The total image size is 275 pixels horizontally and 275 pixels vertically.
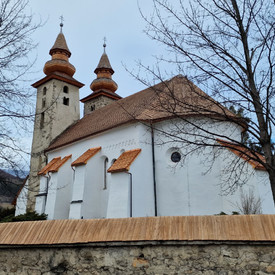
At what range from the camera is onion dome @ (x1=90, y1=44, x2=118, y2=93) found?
90.2ft

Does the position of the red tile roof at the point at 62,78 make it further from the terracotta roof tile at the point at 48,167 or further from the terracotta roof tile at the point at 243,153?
the terracotta roof tile at the point at 243,153

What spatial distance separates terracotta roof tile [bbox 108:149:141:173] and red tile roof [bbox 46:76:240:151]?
1.43 metres

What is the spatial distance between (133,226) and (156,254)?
500 mm

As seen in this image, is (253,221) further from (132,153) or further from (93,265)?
(132,153)

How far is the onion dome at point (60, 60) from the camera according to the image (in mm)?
23453

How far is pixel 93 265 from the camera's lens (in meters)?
4.59

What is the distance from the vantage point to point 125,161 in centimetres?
1311

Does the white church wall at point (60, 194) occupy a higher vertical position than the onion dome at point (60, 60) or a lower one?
lower

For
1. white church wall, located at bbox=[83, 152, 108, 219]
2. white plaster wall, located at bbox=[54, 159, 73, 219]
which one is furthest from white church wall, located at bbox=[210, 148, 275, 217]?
white plaster wall, located at bbox=[54, 159, 73, 219]

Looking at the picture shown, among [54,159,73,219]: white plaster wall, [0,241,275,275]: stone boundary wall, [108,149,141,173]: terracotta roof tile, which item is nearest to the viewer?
[0,241,275,275]: stone boundary wall

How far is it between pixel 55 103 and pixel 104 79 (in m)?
6.73

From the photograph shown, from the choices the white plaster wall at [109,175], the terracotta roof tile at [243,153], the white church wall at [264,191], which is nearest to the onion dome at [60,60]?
the white plaster wall at [109,175]

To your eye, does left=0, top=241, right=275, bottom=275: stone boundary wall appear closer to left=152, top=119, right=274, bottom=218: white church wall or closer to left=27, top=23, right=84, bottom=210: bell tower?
left=152, top=119, right=274, bottom=218: white church wall

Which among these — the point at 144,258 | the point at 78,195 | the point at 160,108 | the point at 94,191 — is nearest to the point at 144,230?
the point at 144,258
